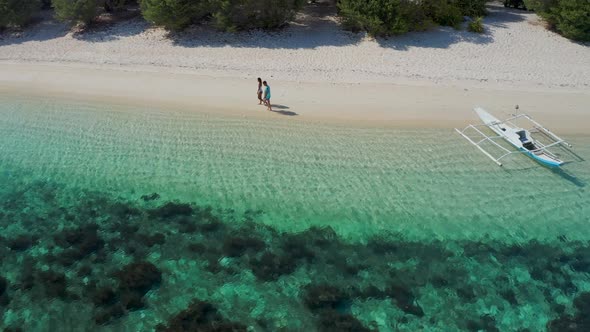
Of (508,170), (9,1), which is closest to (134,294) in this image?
(508,170)

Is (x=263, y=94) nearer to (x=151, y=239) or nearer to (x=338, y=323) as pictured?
(x=151, y=239)

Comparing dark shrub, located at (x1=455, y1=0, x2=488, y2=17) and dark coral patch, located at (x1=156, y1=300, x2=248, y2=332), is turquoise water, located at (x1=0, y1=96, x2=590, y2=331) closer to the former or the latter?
dark coral patch, located at (x1=156, y1=300, x2=248, y2=332)

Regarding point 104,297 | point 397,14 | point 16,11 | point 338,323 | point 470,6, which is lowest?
point 338,323

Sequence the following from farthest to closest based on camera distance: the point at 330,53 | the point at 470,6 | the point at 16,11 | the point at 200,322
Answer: the point at 470,6 → the point at 16,11 → the point at 330,53 → the point at 200,322

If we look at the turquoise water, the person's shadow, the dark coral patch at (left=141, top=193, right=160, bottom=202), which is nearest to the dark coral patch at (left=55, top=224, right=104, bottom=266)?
the turquoise water

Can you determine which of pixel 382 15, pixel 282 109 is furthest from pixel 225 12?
pixel 382 15
